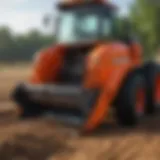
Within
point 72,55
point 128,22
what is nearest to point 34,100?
point 72,55

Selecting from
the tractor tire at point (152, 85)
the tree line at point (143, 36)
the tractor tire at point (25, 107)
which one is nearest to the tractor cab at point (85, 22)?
the tractor tire at point (152, 85)

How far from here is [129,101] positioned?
8.09 m

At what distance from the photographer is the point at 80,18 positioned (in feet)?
29.7

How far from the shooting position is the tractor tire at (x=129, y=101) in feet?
Result: 26.6

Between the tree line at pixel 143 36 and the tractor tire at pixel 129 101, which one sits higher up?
the tree line at pixel 143 36

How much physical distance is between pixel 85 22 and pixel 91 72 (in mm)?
1678

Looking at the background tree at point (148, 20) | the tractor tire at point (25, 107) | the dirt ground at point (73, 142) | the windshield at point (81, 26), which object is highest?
the background tree at point (148, 20)

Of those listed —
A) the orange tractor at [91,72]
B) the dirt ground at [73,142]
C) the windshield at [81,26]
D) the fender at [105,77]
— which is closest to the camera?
the dirt ground at [73,142]

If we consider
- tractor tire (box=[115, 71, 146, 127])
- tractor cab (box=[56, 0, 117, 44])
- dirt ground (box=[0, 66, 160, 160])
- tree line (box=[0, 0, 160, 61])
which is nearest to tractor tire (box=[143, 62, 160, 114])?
tractor tire (box=[115, 71, 146, 127])

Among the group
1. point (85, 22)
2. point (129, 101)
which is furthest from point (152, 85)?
point (85, 22)

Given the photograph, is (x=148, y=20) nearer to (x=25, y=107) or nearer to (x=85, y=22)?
(x=85, y=22)

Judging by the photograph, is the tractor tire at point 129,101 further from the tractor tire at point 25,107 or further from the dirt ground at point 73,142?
the tractor tire at point 25,107

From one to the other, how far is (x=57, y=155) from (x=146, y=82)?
133 inches

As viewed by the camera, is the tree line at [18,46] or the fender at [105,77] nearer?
the fender at [105,77]
